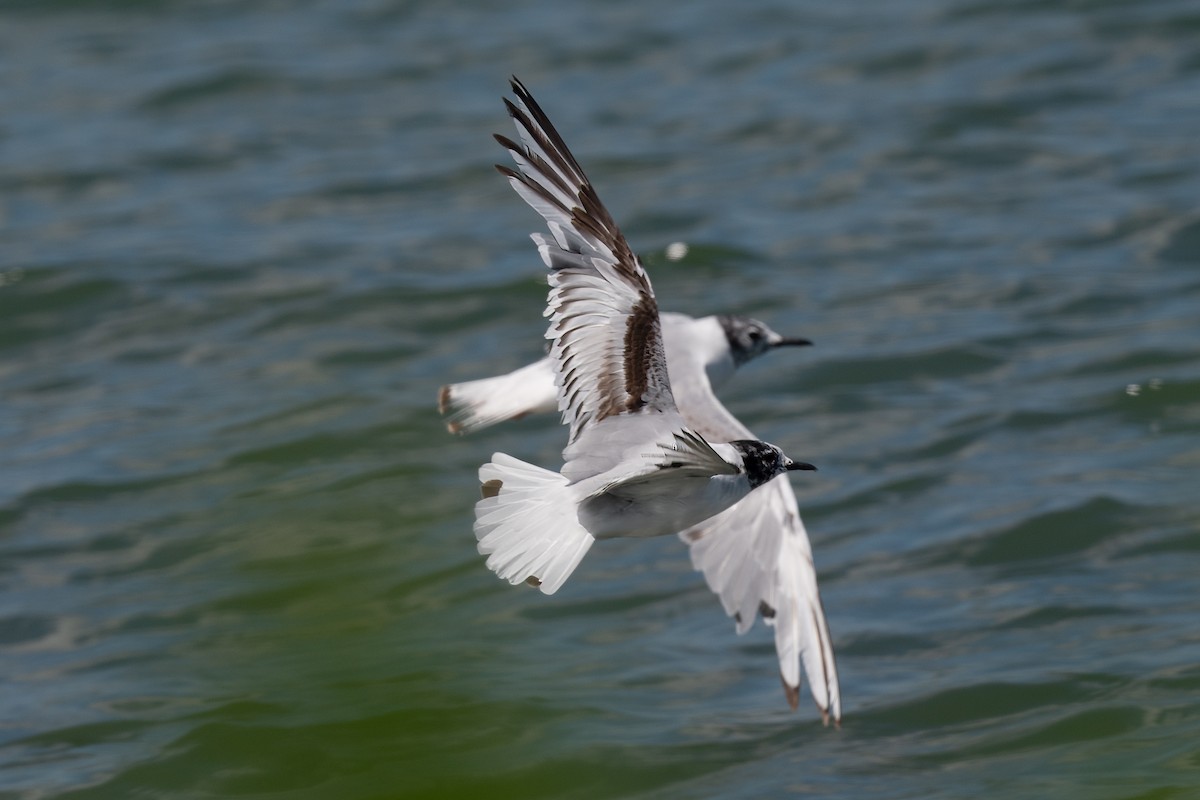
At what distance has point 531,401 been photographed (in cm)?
687

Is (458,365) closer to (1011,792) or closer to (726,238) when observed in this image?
(726,238)

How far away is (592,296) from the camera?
15.5 ft

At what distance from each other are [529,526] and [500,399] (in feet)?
8.87

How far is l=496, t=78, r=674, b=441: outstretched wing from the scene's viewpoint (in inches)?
185

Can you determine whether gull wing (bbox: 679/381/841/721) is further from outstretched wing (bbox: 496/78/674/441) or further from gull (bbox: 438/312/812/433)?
outstretched wing (bbox: 496/78/674/441)

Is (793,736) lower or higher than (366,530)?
lower

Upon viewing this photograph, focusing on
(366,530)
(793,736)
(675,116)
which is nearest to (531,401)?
(793,736)

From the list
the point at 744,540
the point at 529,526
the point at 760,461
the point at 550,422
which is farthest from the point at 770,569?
the point at 550,422

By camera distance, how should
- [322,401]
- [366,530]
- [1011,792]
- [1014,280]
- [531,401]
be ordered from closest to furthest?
[366,530]
[1011,792]
[531,401]
[322,401]
[1014,280]

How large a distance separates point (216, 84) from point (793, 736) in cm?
947

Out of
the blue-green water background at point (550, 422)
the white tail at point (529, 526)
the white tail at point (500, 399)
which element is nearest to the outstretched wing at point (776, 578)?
the blue-green water background at point (550, 422)

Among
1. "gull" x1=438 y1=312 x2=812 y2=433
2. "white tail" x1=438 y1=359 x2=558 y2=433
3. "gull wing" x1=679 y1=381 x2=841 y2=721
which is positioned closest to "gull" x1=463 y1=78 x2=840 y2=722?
"gull wing" x1=679 y1=381 x2=841 y2=721

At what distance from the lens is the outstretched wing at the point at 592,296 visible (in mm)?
4695

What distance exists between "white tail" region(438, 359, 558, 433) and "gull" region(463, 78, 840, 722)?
2.05 metres
